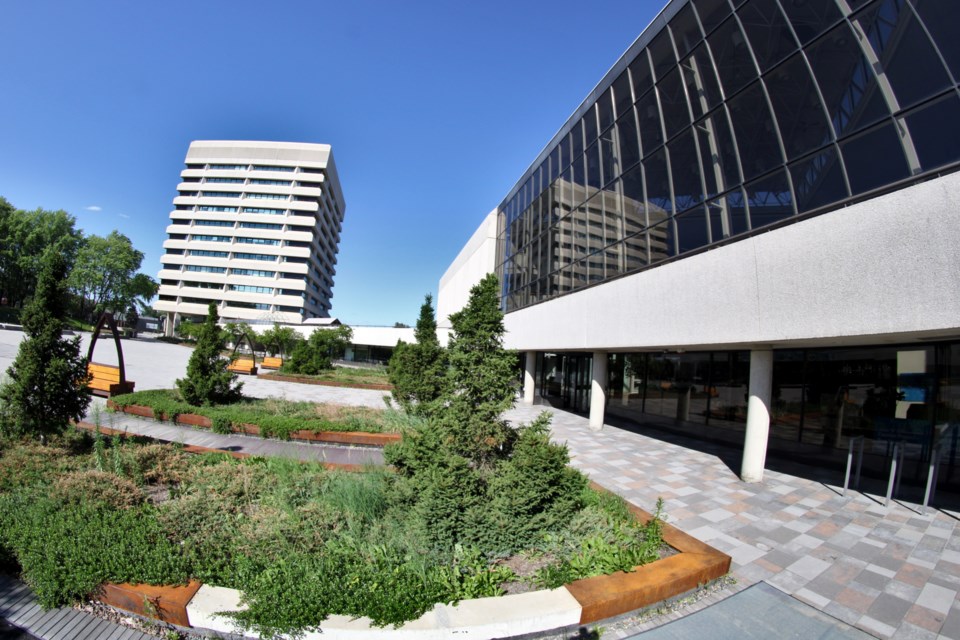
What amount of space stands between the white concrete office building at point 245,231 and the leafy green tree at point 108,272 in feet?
37.7

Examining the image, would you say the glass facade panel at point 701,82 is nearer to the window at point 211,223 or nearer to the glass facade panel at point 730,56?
the glass facade panel at point 730,56

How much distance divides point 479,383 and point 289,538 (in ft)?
9.23

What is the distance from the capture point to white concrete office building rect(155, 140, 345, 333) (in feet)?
224

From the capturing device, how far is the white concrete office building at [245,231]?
224ft

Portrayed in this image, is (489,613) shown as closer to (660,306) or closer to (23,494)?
(23,494)

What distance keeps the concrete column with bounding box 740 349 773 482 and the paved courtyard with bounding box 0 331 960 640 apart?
0.30 meters

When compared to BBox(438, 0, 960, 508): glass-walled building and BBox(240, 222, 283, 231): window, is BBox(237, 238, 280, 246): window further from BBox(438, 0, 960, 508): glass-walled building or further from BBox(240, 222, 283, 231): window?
BBox(438, 0, 960, 508): glass-walled building

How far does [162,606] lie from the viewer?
3031 mm

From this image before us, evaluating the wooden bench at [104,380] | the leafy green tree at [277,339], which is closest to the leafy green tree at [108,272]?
the leafy green tree at [277,339]

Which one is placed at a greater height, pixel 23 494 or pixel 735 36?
pixel 735 36

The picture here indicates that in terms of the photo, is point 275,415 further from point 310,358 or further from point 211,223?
point 211,223

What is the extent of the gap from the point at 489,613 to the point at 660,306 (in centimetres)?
824

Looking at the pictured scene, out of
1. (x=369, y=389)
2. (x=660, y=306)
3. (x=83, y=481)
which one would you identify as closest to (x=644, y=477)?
(x=660, y=306)

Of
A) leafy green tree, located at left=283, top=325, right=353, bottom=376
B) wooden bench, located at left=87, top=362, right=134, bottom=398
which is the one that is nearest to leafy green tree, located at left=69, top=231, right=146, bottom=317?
leafy green tree, located at left=283, top=325, right=353, bottom=376
